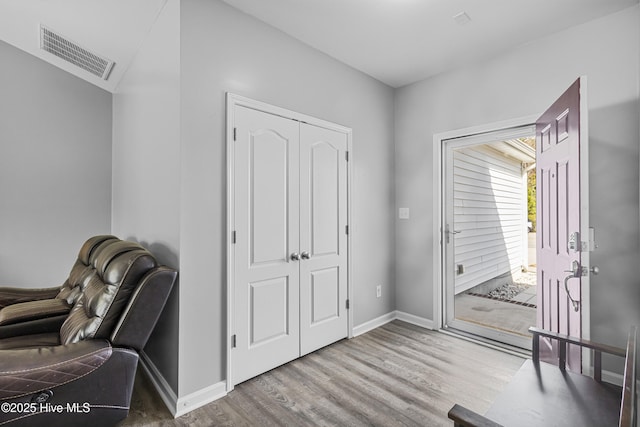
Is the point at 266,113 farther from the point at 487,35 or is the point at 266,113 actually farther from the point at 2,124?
the point at 2,124

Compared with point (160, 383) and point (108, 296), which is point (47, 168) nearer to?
point (108, 296)

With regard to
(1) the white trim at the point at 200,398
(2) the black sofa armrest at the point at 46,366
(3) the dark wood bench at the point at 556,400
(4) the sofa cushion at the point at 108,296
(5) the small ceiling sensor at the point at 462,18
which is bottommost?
(1) the white trim at the point at 200,398

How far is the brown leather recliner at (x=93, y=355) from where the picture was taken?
1.40 metres

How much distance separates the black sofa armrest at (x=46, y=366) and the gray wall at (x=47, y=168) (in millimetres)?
2091

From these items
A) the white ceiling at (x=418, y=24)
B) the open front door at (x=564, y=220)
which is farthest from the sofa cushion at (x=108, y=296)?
the open front door at (x=564, y=220)

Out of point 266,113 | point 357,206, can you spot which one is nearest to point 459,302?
point 357,206

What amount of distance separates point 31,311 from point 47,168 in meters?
1.57

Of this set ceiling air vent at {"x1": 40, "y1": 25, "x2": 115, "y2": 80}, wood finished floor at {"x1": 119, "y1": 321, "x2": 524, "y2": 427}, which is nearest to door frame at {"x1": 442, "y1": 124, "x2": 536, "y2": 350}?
wood finished floor at {"x1": 119, "y1": 321, "x2": 524, "y2": 427}

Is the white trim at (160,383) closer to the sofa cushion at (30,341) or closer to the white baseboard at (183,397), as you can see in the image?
the white baseboard at (183,397)

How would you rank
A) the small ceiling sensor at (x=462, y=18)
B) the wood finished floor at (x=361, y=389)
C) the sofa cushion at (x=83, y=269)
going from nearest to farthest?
the wood finished floor at (x=361, y=389) → the small ceiling sensor at (x=462, y=18) → the sofa cushion at (x=83, y=269)

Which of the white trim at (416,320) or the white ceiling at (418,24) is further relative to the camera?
the white trim at (416,320)

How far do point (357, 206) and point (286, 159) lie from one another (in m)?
1.00

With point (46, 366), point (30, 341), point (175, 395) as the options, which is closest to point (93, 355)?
point (46, 366)

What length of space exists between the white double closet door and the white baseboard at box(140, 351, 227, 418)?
0.14m
